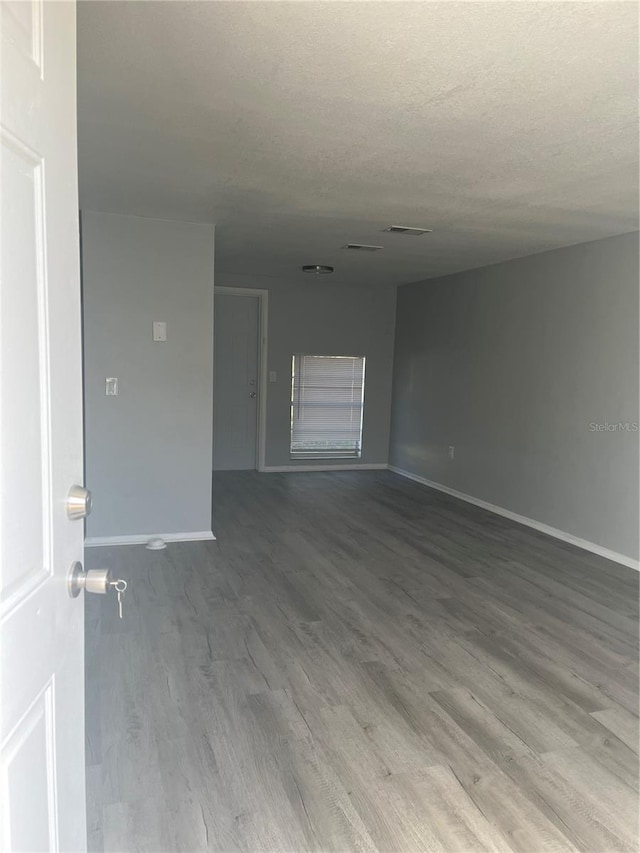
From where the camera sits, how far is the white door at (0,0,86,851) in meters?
0.79

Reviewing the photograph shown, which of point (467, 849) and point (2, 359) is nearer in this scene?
point (2, 359)

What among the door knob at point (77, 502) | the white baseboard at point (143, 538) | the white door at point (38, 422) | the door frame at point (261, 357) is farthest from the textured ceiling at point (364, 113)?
the door frame at point (261, 357)

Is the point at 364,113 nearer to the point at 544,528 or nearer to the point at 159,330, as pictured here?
the point at 159,330

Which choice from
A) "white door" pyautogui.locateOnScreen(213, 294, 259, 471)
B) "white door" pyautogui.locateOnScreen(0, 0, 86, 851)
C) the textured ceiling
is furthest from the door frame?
"white door" pyautogui.locateOnScreen(0, 0, 86, 851)

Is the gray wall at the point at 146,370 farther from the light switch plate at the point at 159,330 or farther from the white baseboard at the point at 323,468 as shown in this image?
the white baseboard at the point at 323,468

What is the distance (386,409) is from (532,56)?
5.97 metres

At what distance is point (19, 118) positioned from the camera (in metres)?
0.80

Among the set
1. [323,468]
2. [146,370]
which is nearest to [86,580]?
[146,370]

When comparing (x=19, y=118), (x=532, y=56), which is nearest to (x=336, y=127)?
(x=532, y=56)

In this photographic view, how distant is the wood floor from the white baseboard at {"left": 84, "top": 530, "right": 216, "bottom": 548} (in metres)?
0.13

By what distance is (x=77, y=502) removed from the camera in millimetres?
1056

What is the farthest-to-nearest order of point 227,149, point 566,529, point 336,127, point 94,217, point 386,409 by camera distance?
1. point 386,409
2. point 566,529
3. point 94,217
4. point 227,149
5. point 336,127

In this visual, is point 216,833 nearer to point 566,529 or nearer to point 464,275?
point 566,529

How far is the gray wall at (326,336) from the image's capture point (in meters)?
7.09
